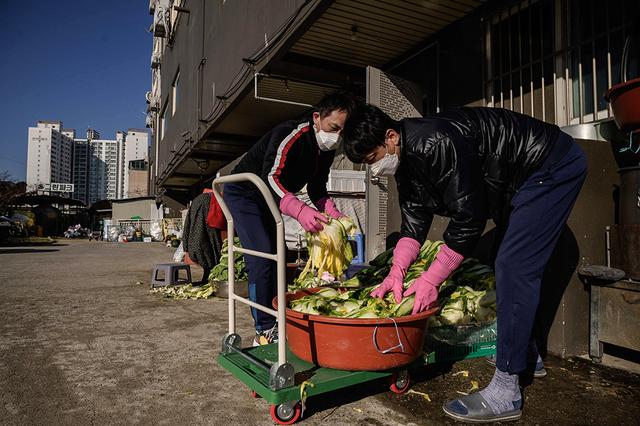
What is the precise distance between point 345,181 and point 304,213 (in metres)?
5.36

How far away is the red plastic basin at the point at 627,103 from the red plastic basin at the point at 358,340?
7.35 ft

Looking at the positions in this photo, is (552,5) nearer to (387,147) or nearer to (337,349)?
(387,147)

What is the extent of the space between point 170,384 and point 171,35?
2332 cm

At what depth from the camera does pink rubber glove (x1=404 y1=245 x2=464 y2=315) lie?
8.20 ft

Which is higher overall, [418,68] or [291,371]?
[418,68]

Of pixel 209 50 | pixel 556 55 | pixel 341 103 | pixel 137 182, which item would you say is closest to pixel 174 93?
pixel 209 50

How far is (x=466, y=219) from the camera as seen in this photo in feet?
7.82

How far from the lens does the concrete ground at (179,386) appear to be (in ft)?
8.18

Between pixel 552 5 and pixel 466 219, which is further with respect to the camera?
pixel 552 5

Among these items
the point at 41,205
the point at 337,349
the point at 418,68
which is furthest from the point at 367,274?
the point at 41,205

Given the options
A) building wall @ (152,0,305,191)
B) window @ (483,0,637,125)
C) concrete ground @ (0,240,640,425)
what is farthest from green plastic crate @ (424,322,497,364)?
building wall @ (152,0,305,191)

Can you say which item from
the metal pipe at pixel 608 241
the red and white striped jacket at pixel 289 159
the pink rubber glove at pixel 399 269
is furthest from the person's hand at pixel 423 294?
the metal pipe at pixel 608 241

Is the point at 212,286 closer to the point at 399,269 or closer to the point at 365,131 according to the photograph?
the point at 399,269

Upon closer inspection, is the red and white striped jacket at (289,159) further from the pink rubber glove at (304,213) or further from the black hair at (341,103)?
the black hair at (341,103)
